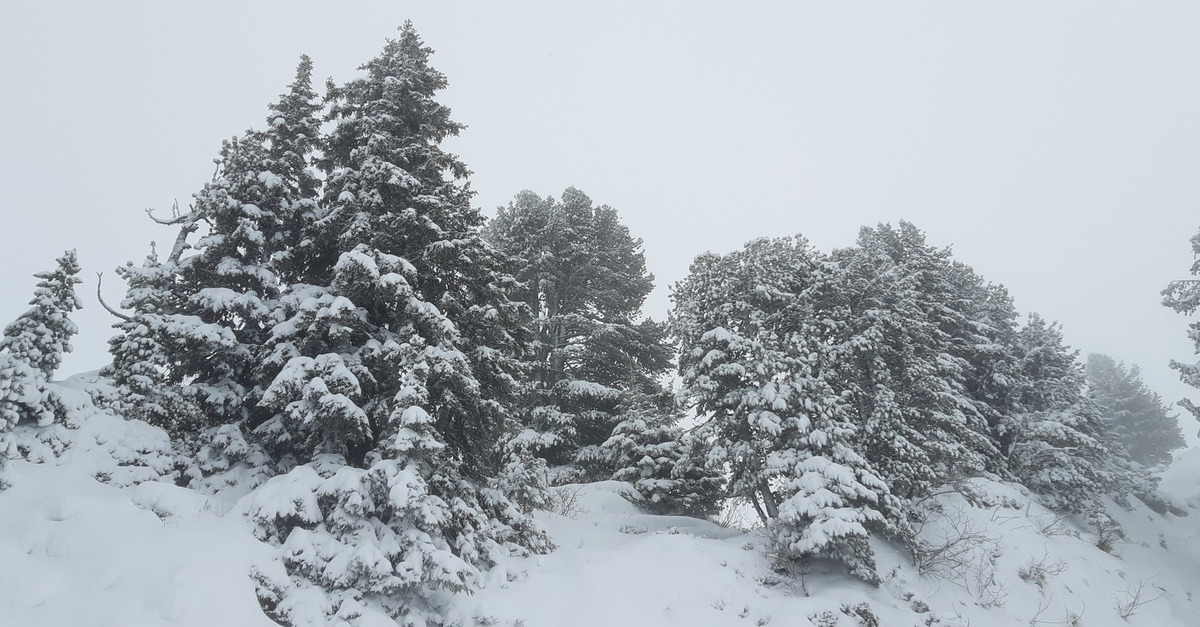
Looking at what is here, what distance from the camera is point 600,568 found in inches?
469

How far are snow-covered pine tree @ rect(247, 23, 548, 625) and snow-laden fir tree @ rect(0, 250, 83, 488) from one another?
3.06m

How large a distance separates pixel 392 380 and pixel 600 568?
6.09 meters

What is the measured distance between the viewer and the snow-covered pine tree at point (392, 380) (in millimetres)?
8570

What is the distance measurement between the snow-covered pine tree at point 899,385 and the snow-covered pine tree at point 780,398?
109 cm

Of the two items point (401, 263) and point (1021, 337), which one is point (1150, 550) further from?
point (401, 263)

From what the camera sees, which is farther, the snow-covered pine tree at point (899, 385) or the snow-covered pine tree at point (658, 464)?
the snow-covered pine tree at point (658, 464)

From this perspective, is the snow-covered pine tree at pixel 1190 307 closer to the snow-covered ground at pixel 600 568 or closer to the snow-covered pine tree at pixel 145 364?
the snow-covered ground at pixel 600 568

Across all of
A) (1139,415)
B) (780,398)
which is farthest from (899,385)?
(1139,415)

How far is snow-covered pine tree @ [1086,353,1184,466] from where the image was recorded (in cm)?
4462

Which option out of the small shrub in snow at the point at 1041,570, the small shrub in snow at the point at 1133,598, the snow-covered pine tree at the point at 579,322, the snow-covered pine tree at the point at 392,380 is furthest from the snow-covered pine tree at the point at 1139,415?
the snow-covered pine tree at the point at 392,380

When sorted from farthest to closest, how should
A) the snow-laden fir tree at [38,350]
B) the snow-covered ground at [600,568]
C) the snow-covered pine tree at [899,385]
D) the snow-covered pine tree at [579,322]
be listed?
the snow-covered pine tree at [579,322]
the snow-covered pine tree at [899,385]
the snow-laden fir tree at [38,350]
the snow-covered ground at [600,568]

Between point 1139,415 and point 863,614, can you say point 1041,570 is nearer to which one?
point 863,614

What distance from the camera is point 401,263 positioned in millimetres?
10898

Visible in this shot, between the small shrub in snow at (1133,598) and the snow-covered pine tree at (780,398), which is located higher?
the snow-covered pine tree at (780,398)
